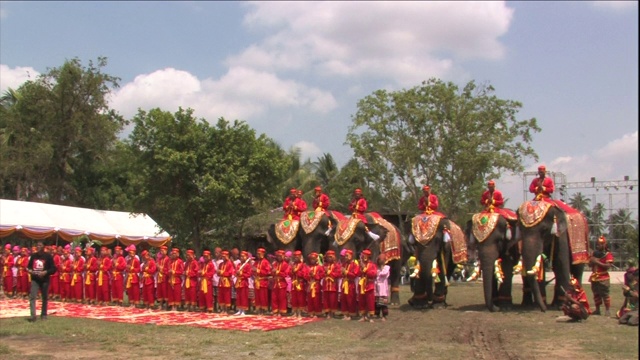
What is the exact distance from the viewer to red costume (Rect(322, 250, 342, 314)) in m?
13.1

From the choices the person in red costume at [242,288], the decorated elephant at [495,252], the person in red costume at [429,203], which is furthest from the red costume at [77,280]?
the decorated elephant at [495,252]

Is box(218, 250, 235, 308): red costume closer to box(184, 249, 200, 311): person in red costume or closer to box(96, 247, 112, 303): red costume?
box(184, 249, 200, 311): person in red costume

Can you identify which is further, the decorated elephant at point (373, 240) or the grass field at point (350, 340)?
the decorated elephant at point (373, 240)

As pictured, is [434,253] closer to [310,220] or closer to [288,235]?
[310,220]

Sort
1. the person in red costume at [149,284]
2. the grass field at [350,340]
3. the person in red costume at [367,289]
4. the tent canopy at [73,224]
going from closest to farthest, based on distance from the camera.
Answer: the grass field at [350,340] < the person in red costume at [367,289] < the person in red costume at [149,284] < the tent canopy at [73,224]

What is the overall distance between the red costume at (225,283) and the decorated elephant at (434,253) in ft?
12.9

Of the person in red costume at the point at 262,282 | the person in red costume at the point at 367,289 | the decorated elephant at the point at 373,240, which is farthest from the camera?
the decorated elephant at the point at 373,240

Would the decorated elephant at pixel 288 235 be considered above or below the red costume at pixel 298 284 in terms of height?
above

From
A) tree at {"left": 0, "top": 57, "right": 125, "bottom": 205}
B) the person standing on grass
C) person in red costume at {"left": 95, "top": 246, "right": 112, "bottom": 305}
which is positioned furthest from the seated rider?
tree at {"left": 0, "top": 57, "right": 125, "bottom": 205}

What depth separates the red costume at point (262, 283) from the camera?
13828mm

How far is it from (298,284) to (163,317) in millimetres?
2796

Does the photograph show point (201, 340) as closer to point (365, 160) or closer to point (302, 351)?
point (302, 351)

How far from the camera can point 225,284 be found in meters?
14.3

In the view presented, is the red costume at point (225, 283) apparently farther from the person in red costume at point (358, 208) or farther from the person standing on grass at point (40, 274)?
the person standing on grass at point (40, 274)
